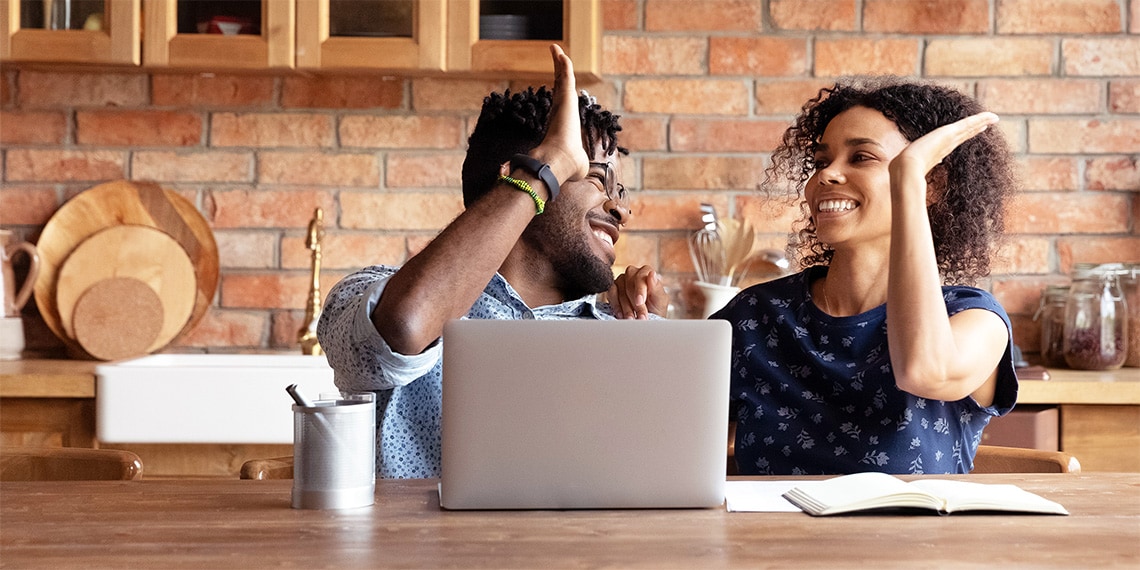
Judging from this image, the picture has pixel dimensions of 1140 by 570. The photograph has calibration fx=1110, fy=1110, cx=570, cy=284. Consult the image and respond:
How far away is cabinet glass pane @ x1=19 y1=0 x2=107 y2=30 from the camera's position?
99.7 inches

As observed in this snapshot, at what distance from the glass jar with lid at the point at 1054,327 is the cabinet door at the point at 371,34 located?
152 cm

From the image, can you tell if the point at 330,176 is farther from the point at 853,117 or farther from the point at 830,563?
the point at 830,563

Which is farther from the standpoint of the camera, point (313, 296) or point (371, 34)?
point (313, 296)

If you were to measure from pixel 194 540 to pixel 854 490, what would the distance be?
61 centimetres

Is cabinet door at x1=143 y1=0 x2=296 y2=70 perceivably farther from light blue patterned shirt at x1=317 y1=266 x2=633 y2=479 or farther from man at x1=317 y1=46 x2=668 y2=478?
light blue patterned shirt at x1=317 y1=266 x2=633 y2=479

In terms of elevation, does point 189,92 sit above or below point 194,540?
above

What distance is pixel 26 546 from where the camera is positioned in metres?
0.90

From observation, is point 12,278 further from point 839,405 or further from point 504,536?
point 504,536

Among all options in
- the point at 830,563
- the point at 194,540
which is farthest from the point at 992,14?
the point at 194,540

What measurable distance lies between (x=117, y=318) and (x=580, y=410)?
1.91m

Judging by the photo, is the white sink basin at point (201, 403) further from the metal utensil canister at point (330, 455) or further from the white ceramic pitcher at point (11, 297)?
the metal utensil canister at point (330, 455)

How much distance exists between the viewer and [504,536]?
933mm

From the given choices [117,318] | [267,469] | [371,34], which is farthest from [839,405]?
[117,318]

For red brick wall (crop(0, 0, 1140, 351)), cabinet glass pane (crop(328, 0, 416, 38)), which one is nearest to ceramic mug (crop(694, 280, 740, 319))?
red brick wall (crop(0, 0, 1140, 351))
